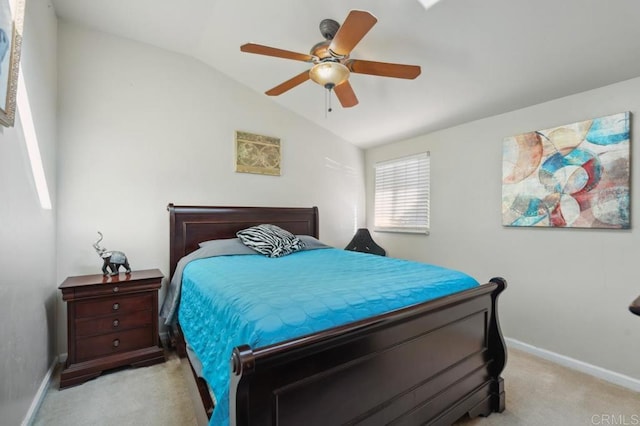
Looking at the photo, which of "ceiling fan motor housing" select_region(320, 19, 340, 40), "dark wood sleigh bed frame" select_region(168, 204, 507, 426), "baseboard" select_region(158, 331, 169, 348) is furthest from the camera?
"baseboard" select_region(158, 331, 169, 348)

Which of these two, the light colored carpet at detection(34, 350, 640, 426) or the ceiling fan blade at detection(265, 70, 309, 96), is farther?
the ceiling fan blade at detection(265, 70, 309, 96)

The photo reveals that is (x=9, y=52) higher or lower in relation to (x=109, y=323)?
higher

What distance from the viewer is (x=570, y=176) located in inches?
92.6

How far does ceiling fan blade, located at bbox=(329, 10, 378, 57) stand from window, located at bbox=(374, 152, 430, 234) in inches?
82.0

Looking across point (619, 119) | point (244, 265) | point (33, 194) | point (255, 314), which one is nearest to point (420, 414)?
point (255, 314)

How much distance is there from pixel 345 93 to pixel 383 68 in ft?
1.30

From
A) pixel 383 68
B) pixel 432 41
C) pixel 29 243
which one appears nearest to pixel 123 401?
pixel 29 243

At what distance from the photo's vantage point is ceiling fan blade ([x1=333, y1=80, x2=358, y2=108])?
219 centimetres

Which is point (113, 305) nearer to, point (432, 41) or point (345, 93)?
point (345, 93)

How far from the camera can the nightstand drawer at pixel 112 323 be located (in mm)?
2199

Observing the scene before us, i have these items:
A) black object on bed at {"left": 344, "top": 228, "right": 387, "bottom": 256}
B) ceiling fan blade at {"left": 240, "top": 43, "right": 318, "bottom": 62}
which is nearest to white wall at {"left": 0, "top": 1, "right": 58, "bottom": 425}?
ceiling fan blade at {"left": 240, "top": 43, "right": 318, "bottom": 62}

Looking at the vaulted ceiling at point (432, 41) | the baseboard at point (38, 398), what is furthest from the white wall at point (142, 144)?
the baseboard at point (38, 398)

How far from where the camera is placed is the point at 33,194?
1.89 meters

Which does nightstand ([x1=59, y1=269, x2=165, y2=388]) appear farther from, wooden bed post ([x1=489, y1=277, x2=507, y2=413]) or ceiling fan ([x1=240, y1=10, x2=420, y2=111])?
wooden bed post ([x1=489, y1=277, x2=507, y2=413])
